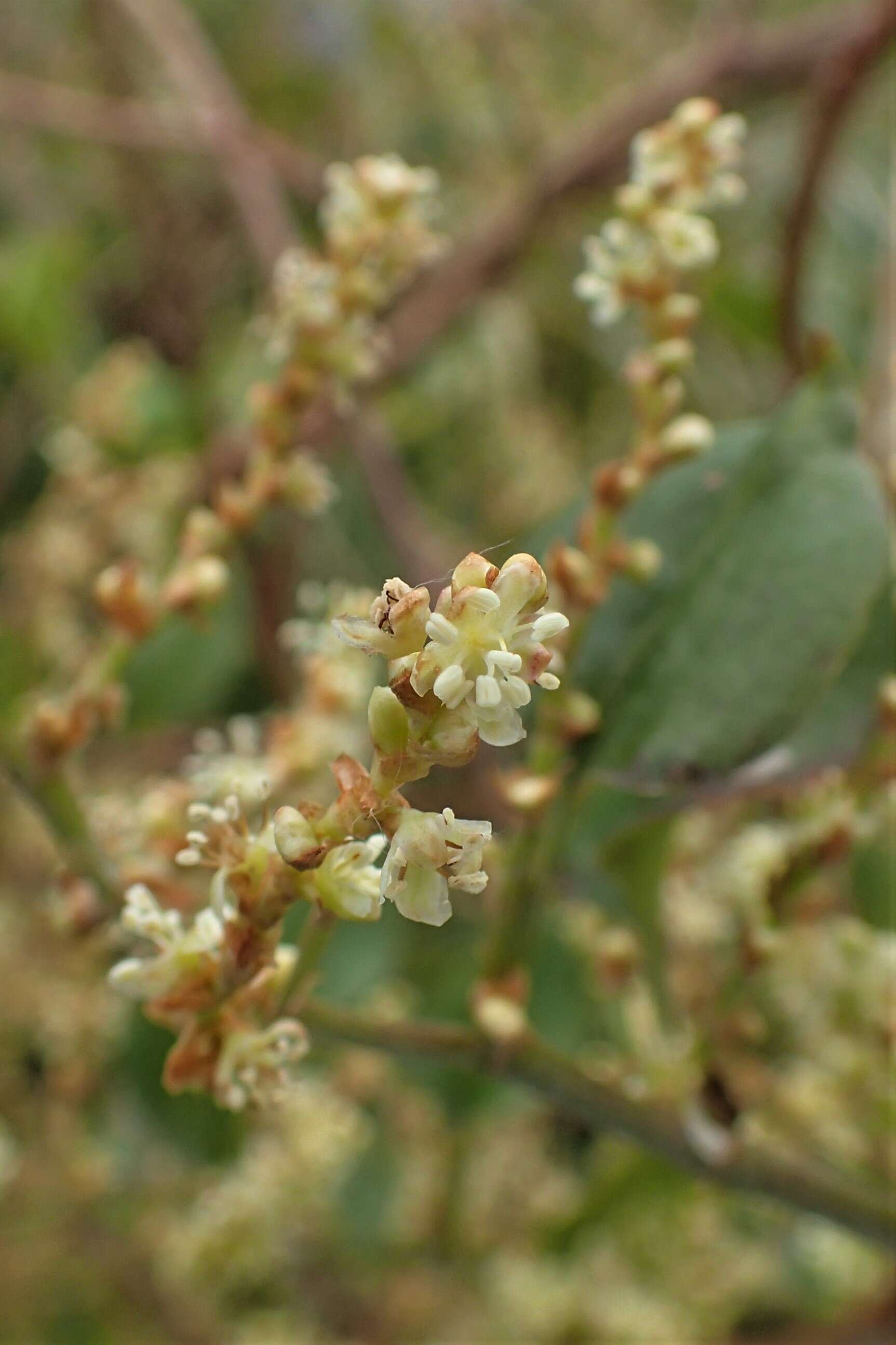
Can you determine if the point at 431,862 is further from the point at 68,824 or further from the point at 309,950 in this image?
the point at 68,824

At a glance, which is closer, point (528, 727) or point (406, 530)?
point (528, 727)

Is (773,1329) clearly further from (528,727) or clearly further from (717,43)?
(717,43)

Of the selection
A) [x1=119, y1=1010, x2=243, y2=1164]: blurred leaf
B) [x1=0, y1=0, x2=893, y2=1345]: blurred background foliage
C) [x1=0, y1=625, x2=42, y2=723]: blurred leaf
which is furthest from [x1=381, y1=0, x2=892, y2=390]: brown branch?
[x1=119, y1=1010, x2=243, y2=1164]: blurred leaf

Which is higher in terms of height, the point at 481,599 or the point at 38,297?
the point at 38,297

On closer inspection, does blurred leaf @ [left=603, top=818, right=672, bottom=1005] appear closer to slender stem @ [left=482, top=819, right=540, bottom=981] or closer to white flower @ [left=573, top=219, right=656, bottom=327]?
slender stem @ [left=482, top=819, right=540, bottom=981]

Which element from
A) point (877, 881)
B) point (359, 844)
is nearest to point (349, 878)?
point (359, 844)

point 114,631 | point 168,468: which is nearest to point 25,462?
point 168,468

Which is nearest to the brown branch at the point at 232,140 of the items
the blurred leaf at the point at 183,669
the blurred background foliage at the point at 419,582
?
the blurred background foliage at the point at 419,582

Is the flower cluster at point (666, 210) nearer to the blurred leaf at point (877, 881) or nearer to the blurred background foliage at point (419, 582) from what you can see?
the blurred background foliage at point (419, 582)
